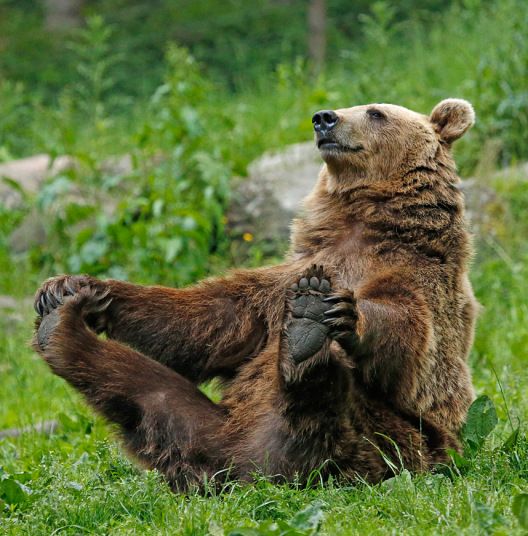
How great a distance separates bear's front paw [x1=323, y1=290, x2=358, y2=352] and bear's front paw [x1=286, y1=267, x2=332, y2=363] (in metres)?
0.02

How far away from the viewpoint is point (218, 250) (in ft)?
32.4

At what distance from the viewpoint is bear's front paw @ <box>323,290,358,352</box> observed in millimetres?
4363

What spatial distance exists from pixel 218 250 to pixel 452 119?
4267 mm

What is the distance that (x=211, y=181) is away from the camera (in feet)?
31.5

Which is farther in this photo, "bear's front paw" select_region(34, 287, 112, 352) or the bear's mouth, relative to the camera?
the bear's mouth

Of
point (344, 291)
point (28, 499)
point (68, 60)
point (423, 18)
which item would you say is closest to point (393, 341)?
point (344, 291)

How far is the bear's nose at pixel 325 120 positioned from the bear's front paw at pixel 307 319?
4.93ft

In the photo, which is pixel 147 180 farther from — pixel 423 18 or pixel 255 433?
pixel 423 18

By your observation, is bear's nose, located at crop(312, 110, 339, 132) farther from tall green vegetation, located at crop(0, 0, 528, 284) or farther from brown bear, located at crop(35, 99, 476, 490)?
tall green vegetation, located at crop(0, 0, 528, 284)

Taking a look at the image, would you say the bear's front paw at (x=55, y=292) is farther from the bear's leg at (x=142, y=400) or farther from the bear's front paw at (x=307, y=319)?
the bear's front paw at (x=307, y=319)

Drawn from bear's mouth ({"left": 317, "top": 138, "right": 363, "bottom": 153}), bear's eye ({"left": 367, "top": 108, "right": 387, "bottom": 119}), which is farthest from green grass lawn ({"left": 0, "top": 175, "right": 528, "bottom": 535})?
bear's eye ({"left": 367, "top": 108, "right": 387, "bottom": 119})

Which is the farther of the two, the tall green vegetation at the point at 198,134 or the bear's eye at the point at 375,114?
the tall green vegetation at the point at 198,134

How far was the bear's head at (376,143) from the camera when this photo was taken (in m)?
5.64

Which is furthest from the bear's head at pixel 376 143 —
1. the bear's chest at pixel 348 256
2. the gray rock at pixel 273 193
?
the gray rock at pixel 273 193
